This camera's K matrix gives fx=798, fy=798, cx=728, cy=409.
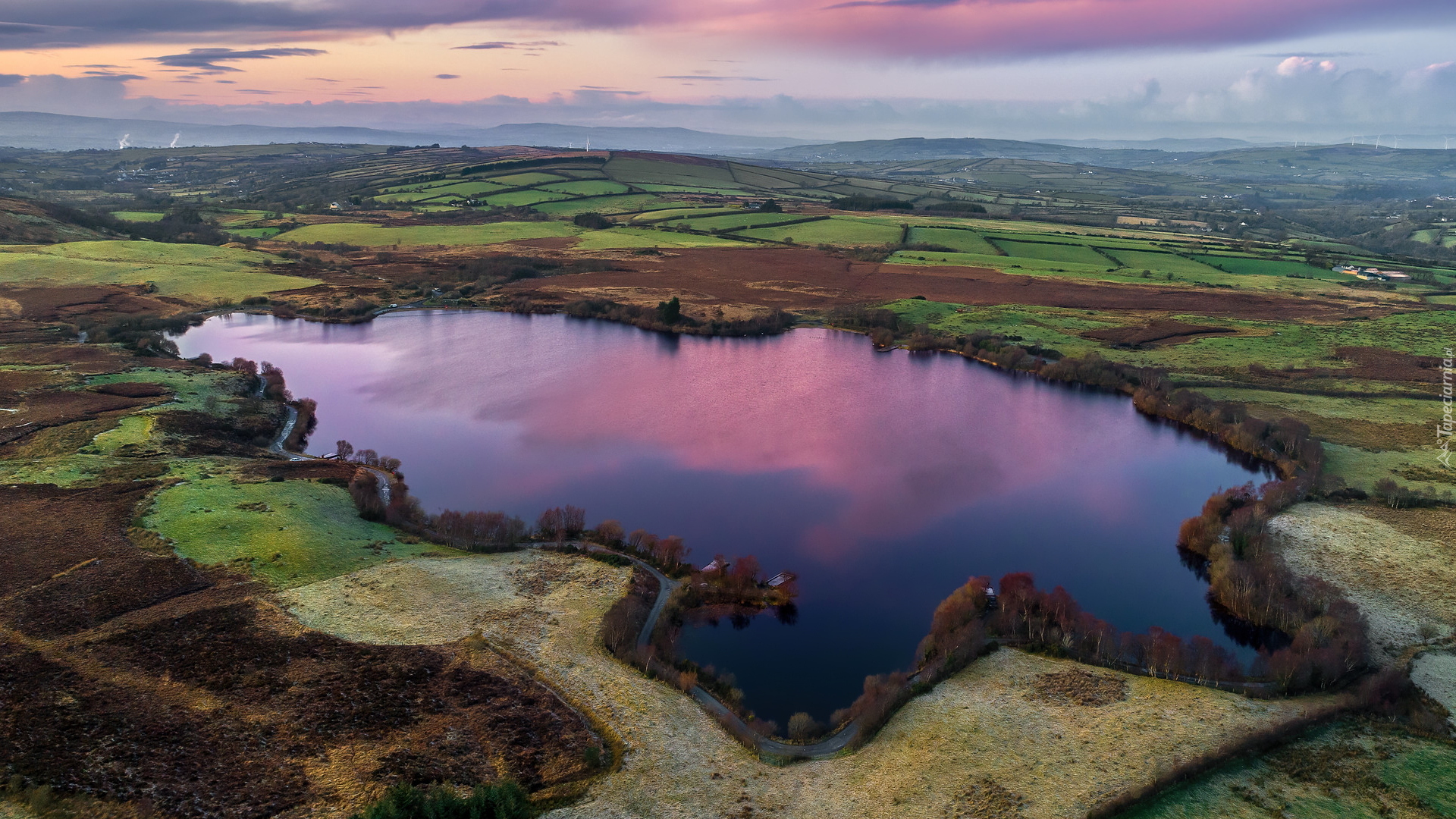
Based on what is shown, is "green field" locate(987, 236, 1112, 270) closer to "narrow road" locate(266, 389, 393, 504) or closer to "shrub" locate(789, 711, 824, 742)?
"narrow road" locate(266, 389, 393, 504)

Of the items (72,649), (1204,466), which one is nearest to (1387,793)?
(1204,466)

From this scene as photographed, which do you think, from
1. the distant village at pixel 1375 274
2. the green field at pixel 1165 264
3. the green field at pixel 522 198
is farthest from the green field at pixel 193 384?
the distant village at pixel 1375 274

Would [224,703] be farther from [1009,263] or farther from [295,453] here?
[1009,263]

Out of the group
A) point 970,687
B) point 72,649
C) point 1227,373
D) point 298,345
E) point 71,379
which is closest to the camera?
point 72,649

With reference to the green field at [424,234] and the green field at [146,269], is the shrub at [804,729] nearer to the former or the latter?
the green field at [146,269]

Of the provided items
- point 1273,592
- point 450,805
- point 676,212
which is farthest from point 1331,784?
point 676,212

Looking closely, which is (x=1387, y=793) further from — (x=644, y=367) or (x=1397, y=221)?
(x=1397, y=221)
